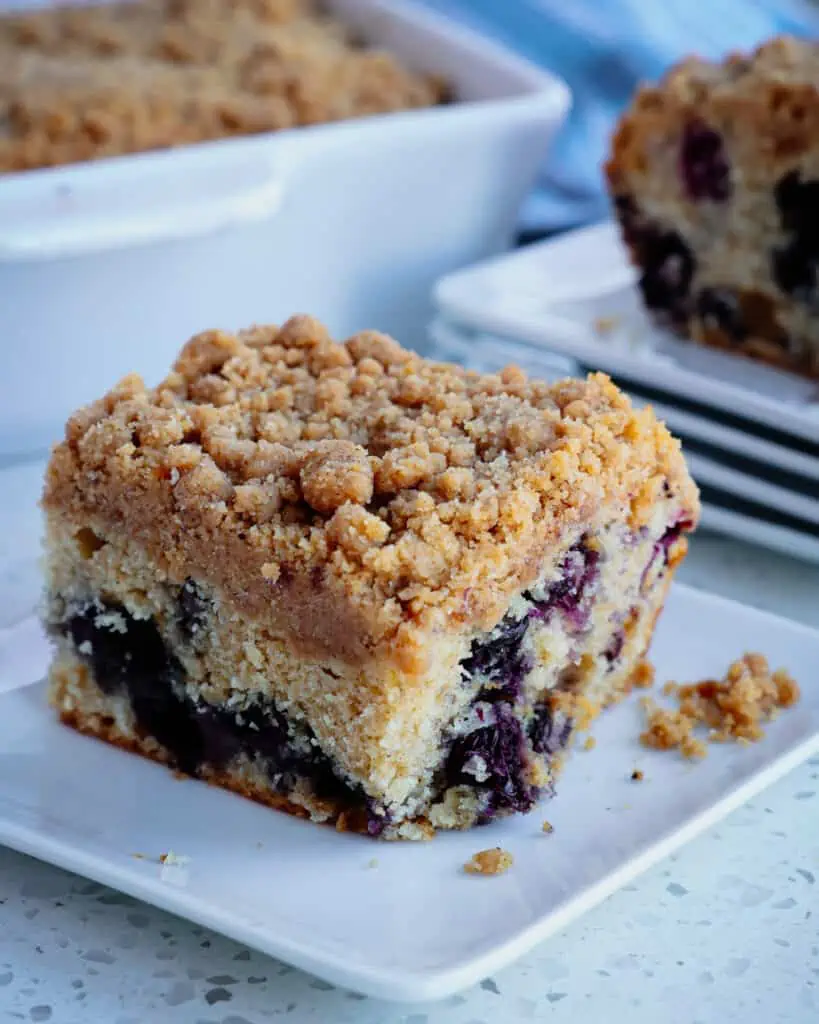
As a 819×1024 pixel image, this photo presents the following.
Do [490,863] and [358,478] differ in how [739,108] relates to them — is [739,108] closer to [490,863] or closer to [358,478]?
[358,478]

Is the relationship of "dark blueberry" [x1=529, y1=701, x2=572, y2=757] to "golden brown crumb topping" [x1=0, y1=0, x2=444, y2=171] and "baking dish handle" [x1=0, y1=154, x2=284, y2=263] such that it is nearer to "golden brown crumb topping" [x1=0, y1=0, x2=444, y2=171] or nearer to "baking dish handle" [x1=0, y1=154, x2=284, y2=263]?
"baking dish handle" [x1=0, y1=154, x2=284, y2=263]

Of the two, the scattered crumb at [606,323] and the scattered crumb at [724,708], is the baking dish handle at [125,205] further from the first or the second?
the scattered crumb at [724,708]

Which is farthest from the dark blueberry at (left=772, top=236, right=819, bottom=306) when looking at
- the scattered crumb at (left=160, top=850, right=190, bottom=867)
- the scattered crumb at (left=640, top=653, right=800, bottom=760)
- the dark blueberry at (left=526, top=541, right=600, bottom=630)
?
the scattered crumb at (left=160, top=850, right=190, bottom=867)

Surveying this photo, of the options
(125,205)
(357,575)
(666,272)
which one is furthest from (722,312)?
(357,575)

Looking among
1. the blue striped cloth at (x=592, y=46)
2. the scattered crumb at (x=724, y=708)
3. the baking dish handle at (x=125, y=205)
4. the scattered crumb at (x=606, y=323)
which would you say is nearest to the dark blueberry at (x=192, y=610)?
the scattered crumb at (x=724, y=708)

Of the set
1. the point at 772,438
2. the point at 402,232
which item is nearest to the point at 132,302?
the point at 402,232
